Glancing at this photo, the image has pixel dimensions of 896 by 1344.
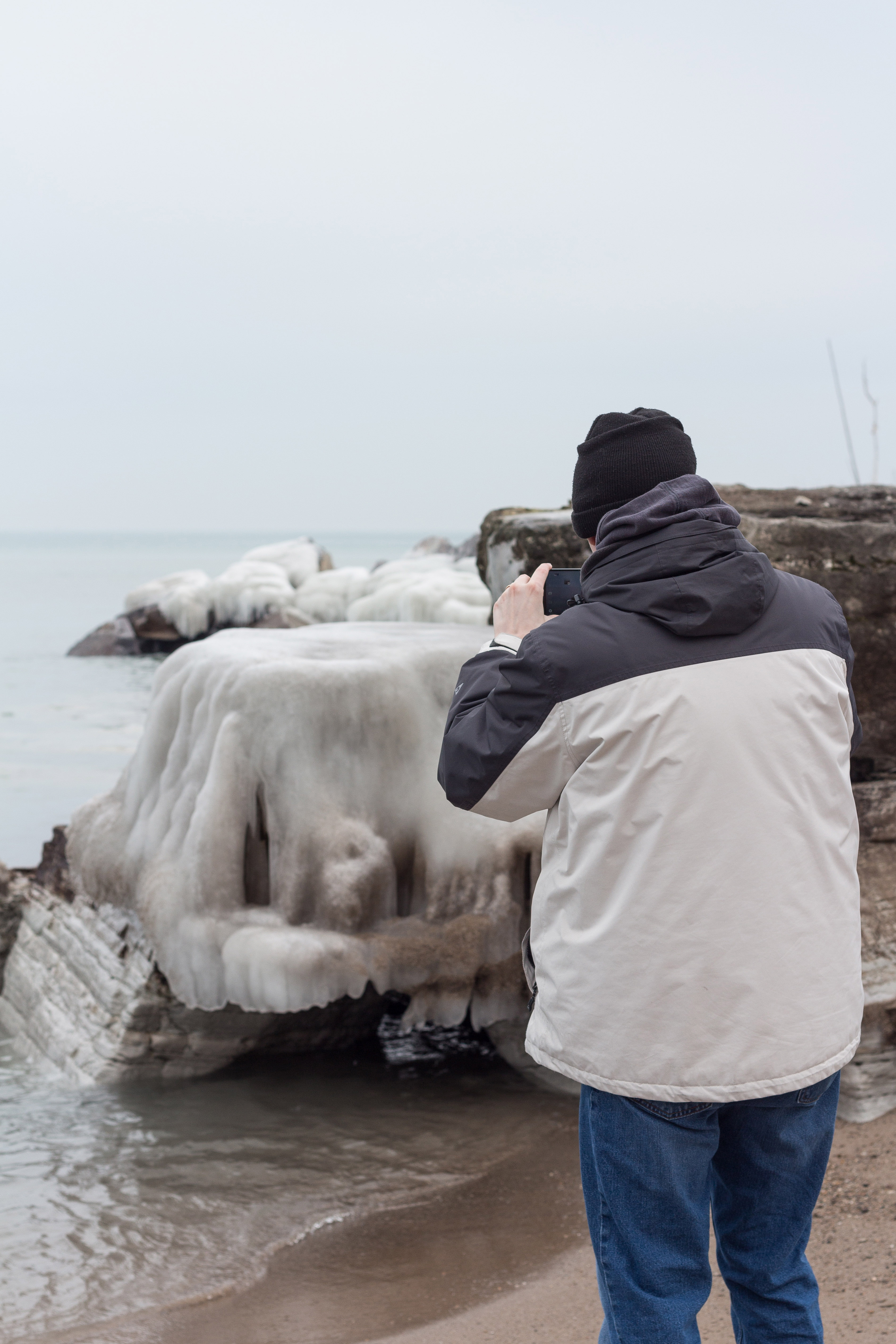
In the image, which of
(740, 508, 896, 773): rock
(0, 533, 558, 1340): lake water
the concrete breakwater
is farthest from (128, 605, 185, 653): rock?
(740, 508, 896, 773): rock

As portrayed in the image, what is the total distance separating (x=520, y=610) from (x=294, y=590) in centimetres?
2373

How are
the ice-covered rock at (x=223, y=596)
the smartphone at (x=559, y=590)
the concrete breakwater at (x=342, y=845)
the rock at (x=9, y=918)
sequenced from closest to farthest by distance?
the smartphone at (x=559, y=590), the concrete breakwater at (x=342, y=845), the rock at (x=9, y=918), the ice-covered rock at (x=223, y=596)

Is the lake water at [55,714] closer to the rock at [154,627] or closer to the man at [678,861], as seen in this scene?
the rock at [154,627]

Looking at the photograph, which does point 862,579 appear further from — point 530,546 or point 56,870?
point 56,870

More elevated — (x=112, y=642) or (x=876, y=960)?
(x=112, y=642)

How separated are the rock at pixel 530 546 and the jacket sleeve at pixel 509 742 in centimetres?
306

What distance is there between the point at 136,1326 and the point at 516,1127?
178 centimetres

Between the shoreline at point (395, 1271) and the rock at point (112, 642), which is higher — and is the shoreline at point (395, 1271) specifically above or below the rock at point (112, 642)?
below

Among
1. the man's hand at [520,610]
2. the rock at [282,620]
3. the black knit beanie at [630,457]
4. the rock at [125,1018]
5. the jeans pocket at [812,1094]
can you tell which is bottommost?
the rock at [125,1018]

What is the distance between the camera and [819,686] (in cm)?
176

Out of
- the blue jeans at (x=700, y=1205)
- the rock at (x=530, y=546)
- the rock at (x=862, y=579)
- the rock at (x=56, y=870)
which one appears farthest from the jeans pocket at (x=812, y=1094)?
the rock at (x=56, y=870)

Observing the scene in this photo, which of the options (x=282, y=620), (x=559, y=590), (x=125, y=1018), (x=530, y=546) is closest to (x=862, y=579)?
(x=530, y=546)

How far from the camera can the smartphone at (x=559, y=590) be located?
2.21 meters

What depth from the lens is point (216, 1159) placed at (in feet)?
14.9
